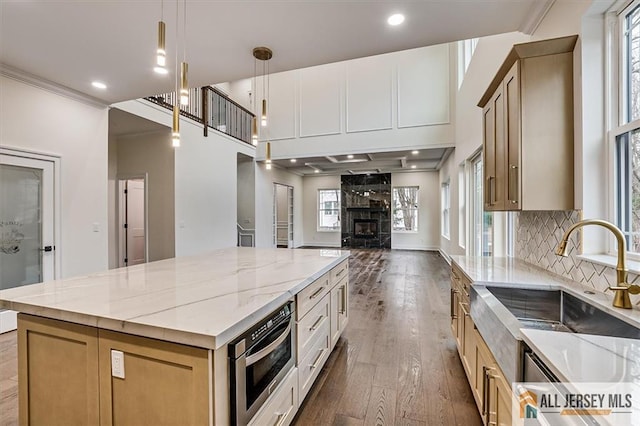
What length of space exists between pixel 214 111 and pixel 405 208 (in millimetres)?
6729

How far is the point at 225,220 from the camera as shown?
6750 mm

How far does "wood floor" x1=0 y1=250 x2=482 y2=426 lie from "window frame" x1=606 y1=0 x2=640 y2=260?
140 centimetres

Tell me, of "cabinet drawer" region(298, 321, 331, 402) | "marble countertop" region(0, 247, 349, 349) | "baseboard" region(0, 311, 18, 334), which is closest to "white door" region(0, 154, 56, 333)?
"baseboard" region(0, 311, 18, 334)

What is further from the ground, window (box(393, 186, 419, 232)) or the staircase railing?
the staircase railing

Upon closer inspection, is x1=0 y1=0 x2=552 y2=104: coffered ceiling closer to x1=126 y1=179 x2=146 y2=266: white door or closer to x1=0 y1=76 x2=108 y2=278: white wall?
x1=0 y1=76 x2=108 y2=278: white wall

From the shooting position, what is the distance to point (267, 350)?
1.33 metres

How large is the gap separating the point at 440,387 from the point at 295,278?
4.62 feet

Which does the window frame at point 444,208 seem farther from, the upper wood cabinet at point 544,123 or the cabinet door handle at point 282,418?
the cabinet door handle at point 282,418

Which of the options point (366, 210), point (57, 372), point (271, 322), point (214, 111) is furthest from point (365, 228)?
point (57, 372)

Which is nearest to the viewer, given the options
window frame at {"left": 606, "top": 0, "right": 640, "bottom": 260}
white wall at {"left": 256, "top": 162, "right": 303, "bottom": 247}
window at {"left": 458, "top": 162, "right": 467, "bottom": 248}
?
window frame at {"left": 606, "top": 0, "right": 640, "bottom": 260}

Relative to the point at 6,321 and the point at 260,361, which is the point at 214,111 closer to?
the point at 6,321

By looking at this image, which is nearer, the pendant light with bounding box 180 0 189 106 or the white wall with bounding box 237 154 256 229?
the pendant light with bounding box 180 0 189 106

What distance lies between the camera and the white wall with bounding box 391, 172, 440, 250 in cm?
961

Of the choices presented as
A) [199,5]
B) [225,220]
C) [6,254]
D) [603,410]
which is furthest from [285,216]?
[603,410]
